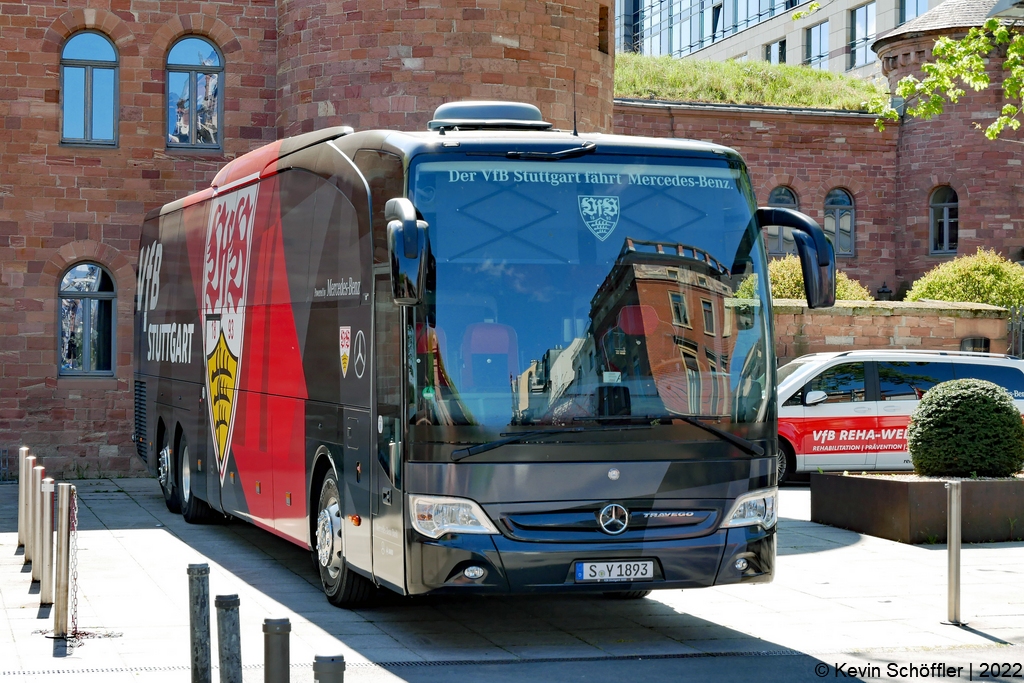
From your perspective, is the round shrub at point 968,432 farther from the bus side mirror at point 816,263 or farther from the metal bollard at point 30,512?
the metal bollard at point 30,512

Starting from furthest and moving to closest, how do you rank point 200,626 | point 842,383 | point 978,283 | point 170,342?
point 978,283 → point 842,383 → point 170,342 → point 200,626

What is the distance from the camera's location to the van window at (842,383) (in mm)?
18781

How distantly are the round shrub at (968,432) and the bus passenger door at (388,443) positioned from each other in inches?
267

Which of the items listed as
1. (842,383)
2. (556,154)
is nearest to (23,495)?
(556,154)

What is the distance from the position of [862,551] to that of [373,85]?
10.5m

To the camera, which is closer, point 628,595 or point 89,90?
point 628,595

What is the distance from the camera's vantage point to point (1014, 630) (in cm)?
911

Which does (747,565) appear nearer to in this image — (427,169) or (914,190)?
(427,169)

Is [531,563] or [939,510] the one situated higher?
[531,563]

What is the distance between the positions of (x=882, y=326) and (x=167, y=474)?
491 inches

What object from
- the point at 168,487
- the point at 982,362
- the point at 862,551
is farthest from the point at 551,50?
the point at 862,551

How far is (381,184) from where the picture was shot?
28.7 ft

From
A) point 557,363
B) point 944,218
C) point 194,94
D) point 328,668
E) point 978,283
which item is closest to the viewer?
point 328,668

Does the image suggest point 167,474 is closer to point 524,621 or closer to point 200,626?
point 524,621
